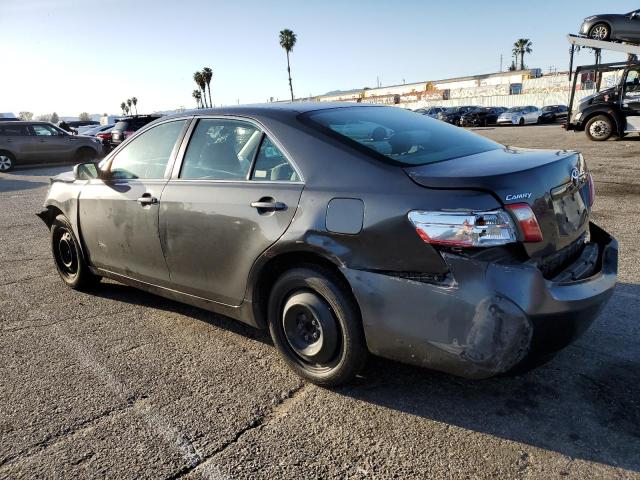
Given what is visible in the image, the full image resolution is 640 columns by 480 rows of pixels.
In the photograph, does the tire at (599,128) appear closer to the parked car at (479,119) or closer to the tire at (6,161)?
the tire at (6,161)

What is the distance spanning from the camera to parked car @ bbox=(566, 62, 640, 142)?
14734 mm

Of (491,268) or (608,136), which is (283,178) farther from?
(608,136)

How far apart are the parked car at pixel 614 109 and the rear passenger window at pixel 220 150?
49.3 feet

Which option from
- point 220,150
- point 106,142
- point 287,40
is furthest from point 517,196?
point 287,40

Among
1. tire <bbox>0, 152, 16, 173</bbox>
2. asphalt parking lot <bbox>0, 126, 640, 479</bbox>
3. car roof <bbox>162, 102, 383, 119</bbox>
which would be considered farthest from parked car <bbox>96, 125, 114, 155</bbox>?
car roof <bbox>162, 102, 383, 119</bbox>

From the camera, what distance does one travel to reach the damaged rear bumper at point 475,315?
7.38ft

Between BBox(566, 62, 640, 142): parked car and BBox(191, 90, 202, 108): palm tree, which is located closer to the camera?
BBox(566, 62, 640, 142): parked car

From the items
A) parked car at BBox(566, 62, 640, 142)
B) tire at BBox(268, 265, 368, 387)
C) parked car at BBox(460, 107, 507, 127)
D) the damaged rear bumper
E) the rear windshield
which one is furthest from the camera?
parked car at BBox(460, 107, 507, 127)

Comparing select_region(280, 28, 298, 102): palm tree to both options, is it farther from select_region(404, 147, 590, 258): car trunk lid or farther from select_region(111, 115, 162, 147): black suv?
select_region(404, 147, 590, 258): car trunk lid

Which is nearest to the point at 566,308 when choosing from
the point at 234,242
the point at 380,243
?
the point at 380,243

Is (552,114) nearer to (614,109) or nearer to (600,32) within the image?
(600,32)

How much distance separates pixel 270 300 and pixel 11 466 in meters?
1.48

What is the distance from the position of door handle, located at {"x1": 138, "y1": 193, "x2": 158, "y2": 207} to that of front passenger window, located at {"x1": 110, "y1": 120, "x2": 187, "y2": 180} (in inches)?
6.3

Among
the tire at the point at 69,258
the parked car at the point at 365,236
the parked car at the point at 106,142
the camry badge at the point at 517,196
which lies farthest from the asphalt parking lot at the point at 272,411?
the parked car at the point at 106,142
